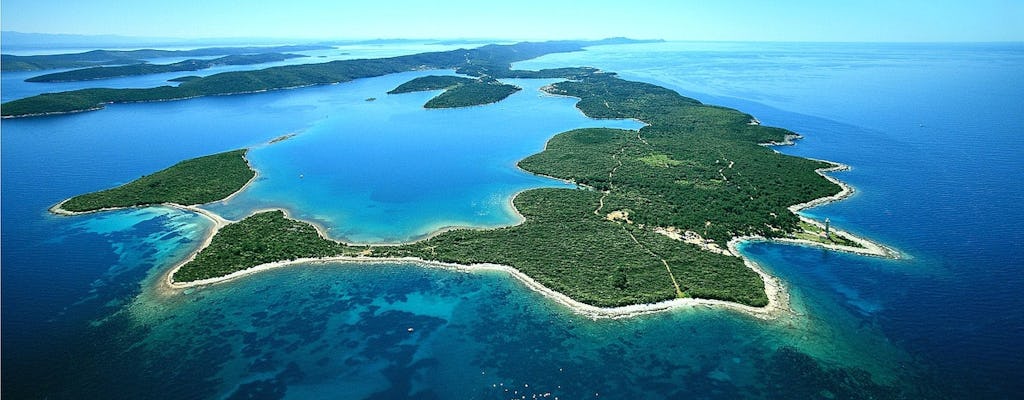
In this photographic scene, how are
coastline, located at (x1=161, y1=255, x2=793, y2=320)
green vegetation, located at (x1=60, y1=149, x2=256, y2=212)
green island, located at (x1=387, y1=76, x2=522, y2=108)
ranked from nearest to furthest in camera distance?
coastline, located at (x1=161, y1=255, x2=793, y2=320) < green vegetation, located at (x1=60, y1=149, x2=256, y2=212) < green island, located at (x1=387, y1=76, x2=522, y2=108)

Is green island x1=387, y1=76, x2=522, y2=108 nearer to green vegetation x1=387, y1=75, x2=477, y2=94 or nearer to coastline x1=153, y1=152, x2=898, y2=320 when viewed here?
green vegetation x1=387, y1=75, x2=477, y2=94

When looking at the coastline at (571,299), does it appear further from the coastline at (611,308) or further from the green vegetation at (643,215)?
the green vegetation at (643,215)

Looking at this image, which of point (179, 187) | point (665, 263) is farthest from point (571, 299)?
point (179, 187)

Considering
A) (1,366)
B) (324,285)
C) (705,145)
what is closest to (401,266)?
(324,285)

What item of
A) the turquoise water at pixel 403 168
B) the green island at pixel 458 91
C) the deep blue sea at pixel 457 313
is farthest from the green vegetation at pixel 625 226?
the green island at pixel 458 91

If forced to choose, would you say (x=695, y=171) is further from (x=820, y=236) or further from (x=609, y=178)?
(x=820, y=236)

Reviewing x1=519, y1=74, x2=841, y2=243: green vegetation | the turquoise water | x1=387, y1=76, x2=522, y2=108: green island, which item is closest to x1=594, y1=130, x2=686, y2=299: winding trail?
x1=519, y1=74, x2=841, y2=243: green vegetation
